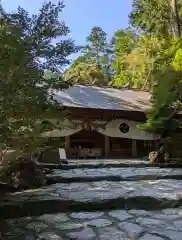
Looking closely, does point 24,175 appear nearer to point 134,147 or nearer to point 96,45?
point 134,147

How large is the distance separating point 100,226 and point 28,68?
1.89 meters

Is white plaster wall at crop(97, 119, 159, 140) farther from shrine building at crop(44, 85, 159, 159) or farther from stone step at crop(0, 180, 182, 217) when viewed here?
stone step at crop(0, 180, 182, 217)

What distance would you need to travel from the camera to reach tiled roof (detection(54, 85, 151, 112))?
36.7 ft

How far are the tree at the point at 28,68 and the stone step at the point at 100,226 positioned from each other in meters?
0.90

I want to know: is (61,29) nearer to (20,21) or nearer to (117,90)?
(20,21)

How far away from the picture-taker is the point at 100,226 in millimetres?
3104

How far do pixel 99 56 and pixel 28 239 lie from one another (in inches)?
1166

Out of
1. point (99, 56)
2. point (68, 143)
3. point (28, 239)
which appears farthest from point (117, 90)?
point (99, 56)

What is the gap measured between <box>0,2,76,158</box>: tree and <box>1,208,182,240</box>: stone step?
0.90 meters

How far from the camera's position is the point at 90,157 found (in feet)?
38.1

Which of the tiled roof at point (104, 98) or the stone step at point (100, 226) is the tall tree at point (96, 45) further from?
the stone step at point (100, 226)

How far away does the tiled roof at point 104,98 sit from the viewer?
11.2 metres

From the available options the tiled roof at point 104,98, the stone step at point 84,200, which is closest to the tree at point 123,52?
the tiled roof at point 104,98

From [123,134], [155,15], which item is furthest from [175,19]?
[123,134]
